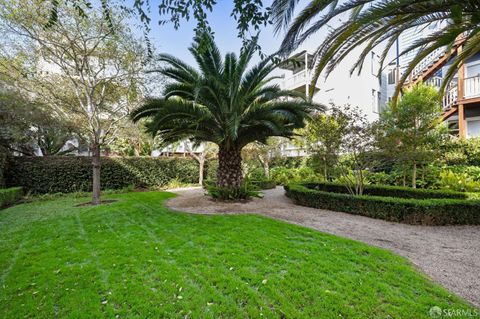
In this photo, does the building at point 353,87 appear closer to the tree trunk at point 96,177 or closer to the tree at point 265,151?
the tree at point 265,151

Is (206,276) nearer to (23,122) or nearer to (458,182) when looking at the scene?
(458,182)

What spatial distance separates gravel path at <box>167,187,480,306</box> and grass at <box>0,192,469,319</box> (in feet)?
1.55

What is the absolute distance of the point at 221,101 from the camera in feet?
27.3

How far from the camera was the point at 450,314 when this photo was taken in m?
2.53

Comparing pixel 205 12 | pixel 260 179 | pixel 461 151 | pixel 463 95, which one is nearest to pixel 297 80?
pixel 260 179

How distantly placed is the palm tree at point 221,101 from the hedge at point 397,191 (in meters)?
3.69

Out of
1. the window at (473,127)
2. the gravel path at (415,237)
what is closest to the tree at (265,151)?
the gravel path at (415,237)

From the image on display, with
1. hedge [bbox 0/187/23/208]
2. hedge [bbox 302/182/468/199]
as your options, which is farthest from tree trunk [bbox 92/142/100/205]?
hedge [bbox 302/182/468/199]

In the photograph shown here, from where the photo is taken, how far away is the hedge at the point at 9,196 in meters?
8.73

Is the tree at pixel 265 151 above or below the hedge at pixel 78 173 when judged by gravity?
above

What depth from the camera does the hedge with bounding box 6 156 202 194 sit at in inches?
455

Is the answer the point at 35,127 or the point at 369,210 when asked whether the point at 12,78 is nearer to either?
the point at 35,127

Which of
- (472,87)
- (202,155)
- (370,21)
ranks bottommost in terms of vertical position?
(202,155)

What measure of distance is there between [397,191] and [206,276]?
8922mm
